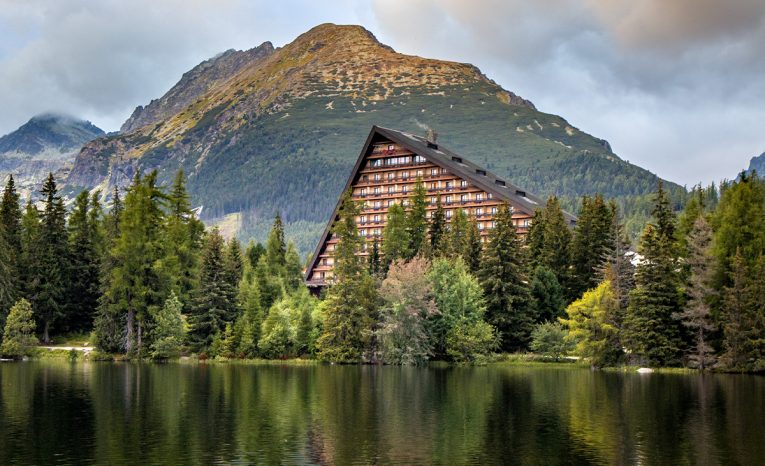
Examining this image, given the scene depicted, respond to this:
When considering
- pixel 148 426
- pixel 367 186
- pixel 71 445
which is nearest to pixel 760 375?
pixel 148 426

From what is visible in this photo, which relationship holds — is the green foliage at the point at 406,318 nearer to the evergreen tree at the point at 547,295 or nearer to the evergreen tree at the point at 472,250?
the evergreen tree at the point at 472,250

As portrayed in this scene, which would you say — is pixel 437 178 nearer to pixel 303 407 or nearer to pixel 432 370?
pixel 432 370

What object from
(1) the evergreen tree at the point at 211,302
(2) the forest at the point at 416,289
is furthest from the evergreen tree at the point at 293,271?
(1) the evergreen tree at the point at 211,302

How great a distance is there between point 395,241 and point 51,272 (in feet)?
158

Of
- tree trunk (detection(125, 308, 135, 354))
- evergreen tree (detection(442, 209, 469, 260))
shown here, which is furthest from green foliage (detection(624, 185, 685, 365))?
tree trunk (detection(125, 308, 135, 354))

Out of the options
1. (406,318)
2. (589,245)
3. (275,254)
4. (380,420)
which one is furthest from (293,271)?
(380,420)

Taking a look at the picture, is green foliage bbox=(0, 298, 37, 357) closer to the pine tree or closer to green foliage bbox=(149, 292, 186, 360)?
green foliage bbox=(149, 292, 186, 360)

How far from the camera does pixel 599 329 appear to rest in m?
103

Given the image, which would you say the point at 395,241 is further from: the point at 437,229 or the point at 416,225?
the point at 437,229

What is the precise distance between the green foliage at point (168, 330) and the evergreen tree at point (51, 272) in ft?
58.6

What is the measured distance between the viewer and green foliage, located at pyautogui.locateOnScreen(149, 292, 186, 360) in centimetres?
11625

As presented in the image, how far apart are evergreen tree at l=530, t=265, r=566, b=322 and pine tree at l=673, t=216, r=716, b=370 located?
19646 millimetres

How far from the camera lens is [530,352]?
113 meters

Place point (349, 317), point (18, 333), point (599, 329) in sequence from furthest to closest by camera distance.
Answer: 1. point (18, 333)
2. point (349, 317)
3. point (599, 329)
